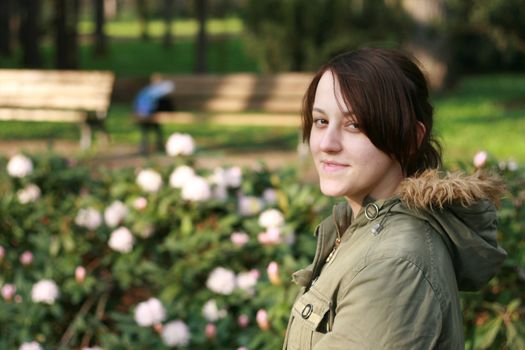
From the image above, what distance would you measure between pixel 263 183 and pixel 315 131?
211 cm

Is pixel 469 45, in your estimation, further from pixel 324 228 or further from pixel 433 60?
pixel 324 228

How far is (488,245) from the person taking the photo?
1.79 metres

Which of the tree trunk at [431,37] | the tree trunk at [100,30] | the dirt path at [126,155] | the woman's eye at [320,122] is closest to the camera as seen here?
the woman's eye at [320,122]

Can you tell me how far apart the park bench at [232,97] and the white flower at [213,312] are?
24.1 feet

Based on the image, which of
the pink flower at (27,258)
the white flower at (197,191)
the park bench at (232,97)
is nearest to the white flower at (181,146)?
the white flower at (197,191)

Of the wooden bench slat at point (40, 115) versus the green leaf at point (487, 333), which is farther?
the wooden bench slat at point (40, 115)

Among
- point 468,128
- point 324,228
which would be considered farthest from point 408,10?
point 324,228

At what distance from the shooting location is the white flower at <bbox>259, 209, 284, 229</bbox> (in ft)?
11.5

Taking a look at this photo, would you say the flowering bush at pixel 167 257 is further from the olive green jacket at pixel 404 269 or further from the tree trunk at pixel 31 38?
the tree trunk at pixel 31 38

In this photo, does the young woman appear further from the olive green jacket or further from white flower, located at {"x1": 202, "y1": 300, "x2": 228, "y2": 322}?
white flower, located at {"x1": 202, "y1": 300, "x2": 228, "y2": 322}

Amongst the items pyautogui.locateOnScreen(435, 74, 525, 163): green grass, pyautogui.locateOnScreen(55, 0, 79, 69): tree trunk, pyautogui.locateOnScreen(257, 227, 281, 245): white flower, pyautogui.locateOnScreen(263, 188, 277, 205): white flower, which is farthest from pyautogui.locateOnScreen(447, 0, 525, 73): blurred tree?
pyautogui.locateOnScreen(257, 227, 281, 245): white flower

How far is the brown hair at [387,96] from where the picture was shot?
1.67m

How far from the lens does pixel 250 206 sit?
145 inches

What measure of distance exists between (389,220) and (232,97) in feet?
32.6
